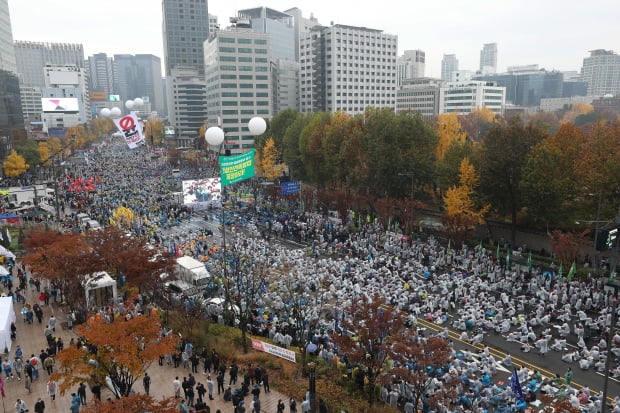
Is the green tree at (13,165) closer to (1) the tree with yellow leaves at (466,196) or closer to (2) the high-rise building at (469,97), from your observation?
(1) the tree with yellow leaves at (466,196)

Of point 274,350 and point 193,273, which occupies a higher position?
point 193,273

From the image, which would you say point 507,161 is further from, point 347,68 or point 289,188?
point 347,68

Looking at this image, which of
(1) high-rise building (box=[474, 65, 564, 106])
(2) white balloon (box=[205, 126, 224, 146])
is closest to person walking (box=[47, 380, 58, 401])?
(2) white balloon (box=[205, 126, 224, 146])

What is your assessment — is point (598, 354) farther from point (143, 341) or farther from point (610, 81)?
point (610, 81)

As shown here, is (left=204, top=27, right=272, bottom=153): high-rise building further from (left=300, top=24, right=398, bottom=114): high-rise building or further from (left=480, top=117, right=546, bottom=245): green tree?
(left=480, top=117, right=546, bottom=245): green tree

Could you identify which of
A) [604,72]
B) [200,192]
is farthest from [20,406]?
[604,72]

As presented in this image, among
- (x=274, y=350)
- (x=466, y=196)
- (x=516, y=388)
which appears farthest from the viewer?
(x=466, y=196)
